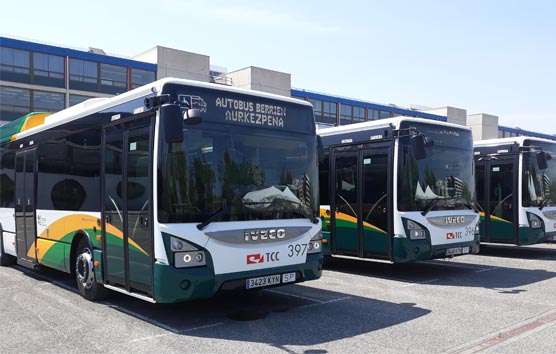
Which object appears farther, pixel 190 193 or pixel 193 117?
pixel 190 193

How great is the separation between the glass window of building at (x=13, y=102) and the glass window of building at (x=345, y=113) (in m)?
32.0

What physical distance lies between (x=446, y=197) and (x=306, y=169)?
3.87 meters

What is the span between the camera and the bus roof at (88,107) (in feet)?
20.8

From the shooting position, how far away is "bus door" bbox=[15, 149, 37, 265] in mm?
9562

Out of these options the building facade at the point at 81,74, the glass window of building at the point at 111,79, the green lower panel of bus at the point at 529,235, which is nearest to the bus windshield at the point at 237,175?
the green lower panel of bus at the point at 529,235

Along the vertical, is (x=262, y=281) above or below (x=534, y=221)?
below

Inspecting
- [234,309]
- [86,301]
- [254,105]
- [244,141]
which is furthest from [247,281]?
[86,301]

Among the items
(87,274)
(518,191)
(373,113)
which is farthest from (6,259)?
(373,113)

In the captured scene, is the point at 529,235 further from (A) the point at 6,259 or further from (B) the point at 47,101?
(B) the point at 47,101

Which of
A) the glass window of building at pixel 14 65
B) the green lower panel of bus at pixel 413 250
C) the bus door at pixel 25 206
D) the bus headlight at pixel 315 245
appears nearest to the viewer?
the bus headlight at pixel 315 245

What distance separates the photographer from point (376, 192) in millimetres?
9852

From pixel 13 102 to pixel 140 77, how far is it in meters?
10.3

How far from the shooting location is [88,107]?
26.6 feet

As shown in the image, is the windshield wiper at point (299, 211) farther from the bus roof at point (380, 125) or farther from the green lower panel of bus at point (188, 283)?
the bus roof at point (380, 125)
